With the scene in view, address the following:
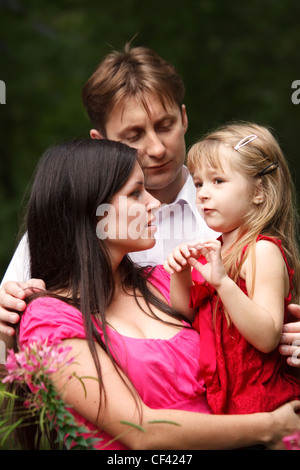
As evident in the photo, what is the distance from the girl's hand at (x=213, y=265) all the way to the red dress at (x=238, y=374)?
19 cm

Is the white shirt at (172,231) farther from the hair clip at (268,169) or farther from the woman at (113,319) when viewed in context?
the hair clip at (268,169)

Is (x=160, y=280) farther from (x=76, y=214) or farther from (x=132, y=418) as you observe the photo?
(x=132, y=418)

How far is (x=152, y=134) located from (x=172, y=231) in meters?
0.59

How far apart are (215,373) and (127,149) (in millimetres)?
963

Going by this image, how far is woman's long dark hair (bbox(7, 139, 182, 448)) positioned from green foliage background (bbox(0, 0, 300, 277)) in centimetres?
354

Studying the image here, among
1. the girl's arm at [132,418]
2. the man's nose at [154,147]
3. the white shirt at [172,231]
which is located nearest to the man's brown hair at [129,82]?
the man's nose at [154,147]

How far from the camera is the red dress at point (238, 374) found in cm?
251

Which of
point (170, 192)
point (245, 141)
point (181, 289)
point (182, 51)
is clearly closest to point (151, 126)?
point (170, 192)

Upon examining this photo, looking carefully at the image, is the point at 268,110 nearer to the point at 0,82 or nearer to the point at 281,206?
the point at 0,82

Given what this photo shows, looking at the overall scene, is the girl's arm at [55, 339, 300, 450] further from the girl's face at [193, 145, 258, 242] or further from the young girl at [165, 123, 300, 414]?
the girl's face at [193, 145, 258, 242]

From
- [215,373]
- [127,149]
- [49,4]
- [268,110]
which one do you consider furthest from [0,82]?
[215,373]

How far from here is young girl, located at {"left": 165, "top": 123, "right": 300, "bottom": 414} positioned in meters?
2.42

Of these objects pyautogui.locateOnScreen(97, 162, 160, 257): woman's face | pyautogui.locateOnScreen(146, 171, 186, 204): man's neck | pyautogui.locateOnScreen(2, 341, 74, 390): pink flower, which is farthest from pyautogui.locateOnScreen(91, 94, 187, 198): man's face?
pyautogui.locateOnScreen(2, 341, 74, 390): pink flower

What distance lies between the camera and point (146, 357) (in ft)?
7.99
